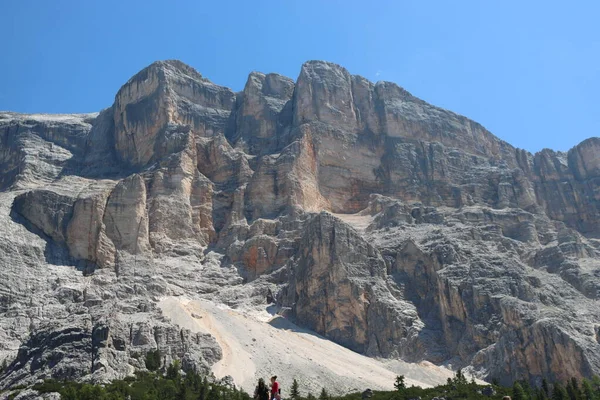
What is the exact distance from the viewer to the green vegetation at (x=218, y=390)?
233 feet

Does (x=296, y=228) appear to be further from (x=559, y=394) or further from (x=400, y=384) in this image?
(x=559, y=394)

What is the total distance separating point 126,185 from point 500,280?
56.0 meters

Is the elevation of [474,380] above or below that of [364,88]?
below

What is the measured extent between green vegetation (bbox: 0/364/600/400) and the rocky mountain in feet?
11.1

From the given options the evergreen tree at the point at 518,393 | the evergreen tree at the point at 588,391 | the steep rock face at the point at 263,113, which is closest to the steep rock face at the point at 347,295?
the evergreen tree at the point at 518,393

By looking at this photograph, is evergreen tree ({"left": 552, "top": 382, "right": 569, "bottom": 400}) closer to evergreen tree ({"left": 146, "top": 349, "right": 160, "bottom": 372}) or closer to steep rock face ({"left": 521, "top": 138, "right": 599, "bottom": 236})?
evergreen tree ({"left": 146, "top": 349, "right": 160, "bottom": 372})

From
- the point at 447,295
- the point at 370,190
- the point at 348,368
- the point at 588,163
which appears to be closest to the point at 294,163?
the point at 370,190

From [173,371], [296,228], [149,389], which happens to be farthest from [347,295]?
[149,389]

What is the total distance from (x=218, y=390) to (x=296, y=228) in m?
46.1

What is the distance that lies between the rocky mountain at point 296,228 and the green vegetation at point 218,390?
11.1ft

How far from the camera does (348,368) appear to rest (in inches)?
3433

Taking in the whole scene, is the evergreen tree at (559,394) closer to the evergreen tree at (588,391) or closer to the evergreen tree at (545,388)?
the evergreen tree at (588,391)

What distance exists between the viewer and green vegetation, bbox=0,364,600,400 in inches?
2798

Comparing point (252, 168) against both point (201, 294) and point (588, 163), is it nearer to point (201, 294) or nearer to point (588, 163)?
point (201, 294)
